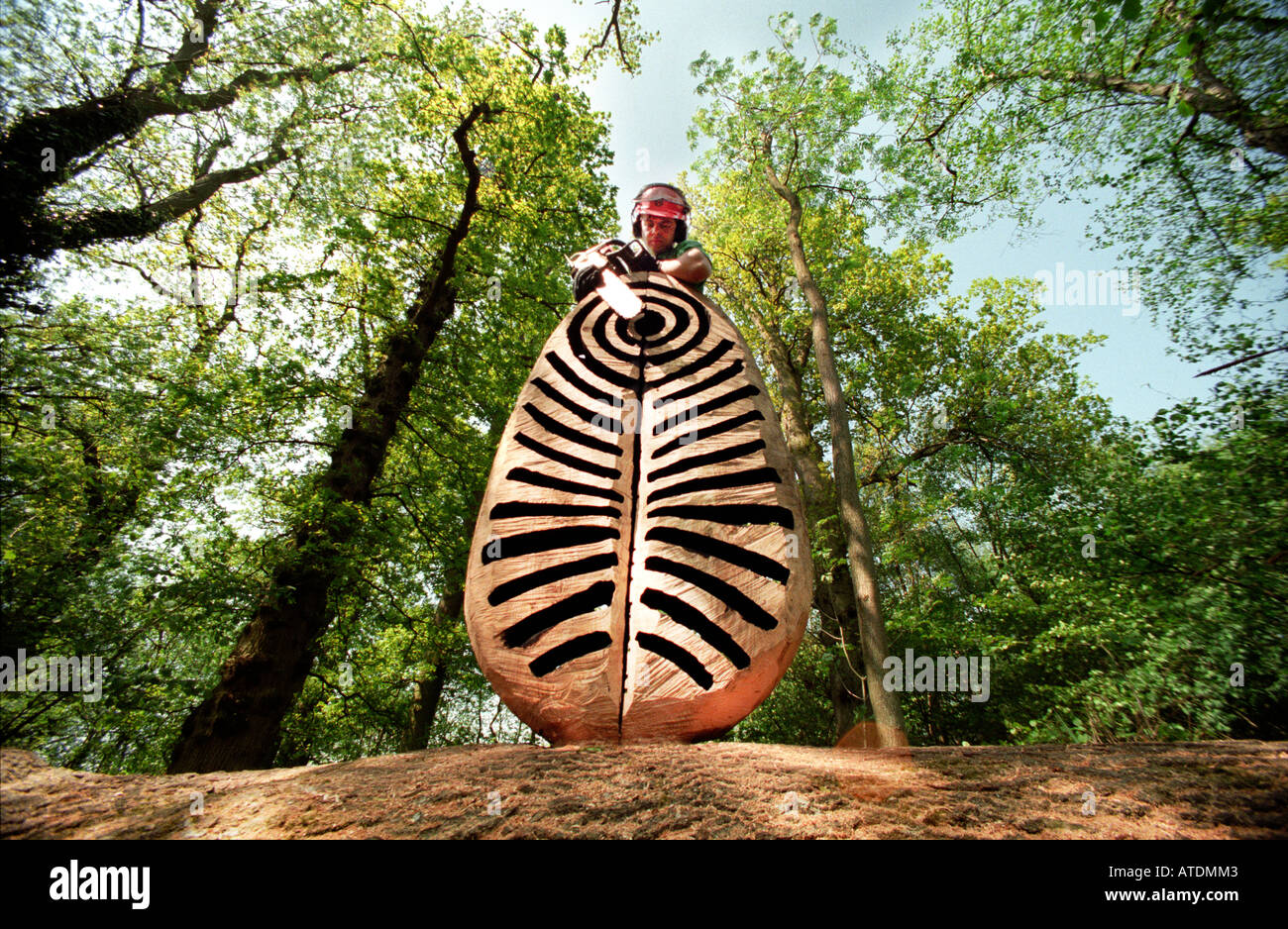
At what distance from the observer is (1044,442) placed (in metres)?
9.27

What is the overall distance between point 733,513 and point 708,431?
55 cm

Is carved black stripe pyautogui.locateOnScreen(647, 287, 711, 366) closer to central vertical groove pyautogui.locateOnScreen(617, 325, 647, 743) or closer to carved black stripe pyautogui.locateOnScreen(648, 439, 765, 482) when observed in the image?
central vertical groove pyautogui.locateOnScreen(617, 325, 647, 743)

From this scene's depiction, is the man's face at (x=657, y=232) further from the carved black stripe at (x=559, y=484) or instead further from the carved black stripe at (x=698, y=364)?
the carved black stripe at (x=559, y=484)

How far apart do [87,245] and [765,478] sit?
615 cm

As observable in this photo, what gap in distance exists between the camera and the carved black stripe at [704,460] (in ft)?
9.16

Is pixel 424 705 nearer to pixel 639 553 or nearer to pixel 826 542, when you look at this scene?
pixel 826 542

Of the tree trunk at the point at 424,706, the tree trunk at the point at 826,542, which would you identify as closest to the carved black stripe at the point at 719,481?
the tree trunk at the point at 826,542

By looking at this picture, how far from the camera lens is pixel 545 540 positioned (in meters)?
2.57

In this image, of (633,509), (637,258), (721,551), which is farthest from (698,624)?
(637,258)

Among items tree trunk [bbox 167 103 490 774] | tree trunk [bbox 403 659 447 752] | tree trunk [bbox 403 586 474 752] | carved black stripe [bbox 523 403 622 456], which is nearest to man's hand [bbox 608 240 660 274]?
carved black stripe [bbox 523 403 622 456]

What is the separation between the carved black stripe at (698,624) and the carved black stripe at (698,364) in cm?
137

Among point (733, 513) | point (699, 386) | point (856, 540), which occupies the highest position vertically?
point (699, 386)
